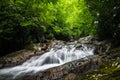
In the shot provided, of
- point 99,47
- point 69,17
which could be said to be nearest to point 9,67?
point 99,47

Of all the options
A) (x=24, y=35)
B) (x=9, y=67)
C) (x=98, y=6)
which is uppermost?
(x=98, y=6)

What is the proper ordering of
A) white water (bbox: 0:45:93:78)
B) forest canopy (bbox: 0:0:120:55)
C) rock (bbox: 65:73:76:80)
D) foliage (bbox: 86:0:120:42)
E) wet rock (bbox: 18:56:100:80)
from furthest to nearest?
white water (bbox: 0:45:93:78) → forest canopy (bbox: 0:0:120:55) → foliage (bbox: 86:0:120:42) → wet rock (bbox: 18:56:100:80) → rock (bbox: 65:73:76:80)

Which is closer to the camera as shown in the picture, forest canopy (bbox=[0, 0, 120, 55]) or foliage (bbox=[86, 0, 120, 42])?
foliage (bbox=[86, 0, 120, 42])

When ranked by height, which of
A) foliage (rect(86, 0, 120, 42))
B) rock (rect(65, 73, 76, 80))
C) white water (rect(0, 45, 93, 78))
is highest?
foliage (rect(86, 0, 120, 42))

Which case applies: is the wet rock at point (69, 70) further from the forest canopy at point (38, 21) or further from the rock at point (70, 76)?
the forest canopy at point (38, 21)

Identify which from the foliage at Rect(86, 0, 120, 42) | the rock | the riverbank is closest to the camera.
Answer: the riverbank

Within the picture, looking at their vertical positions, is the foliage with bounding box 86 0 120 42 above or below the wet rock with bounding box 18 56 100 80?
above

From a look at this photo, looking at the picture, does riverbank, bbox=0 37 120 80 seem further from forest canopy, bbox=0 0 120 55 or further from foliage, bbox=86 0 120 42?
forest canopy, bbox=0 0 120 55

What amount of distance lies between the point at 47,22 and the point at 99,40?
5.88 meters

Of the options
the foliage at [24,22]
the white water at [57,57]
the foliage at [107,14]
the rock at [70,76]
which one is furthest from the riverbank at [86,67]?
the foliage at [24,22]

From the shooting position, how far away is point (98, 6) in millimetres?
12180

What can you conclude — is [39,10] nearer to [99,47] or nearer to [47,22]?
[47,22]

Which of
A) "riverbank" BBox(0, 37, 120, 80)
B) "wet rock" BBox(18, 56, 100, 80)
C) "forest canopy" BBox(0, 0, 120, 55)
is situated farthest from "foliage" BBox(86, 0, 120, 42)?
"wet rock" BBox(18, 56, 100, 80)

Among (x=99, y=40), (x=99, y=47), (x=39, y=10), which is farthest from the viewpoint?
(x=39, y=10)
